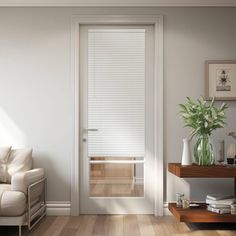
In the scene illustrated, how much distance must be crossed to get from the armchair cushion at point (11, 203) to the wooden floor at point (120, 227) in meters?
0.35

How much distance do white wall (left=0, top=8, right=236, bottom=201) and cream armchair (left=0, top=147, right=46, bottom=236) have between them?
279mm

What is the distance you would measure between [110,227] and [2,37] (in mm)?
2403

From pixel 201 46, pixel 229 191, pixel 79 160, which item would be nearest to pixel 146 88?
pixel 201 46

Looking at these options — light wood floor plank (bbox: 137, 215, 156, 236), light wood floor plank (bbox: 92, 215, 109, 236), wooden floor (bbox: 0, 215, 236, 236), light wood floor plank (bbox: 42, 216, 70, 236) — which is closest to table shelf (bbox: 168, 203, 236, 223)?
wooden floor (bbox: 0, 215, 236, 236)

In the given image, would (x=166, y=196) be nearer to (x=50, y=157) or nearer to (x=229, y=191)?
(x=229, y=191)

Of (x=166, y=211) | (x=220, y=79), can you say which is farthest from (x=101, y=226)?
(x=220, y=79)

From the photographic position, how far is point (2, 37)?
179 inches

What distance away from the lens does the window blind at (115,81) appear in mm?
4582

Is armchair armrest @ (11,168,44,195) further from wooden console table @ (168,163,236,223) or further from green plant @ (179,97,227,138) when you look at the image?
green plant @ (179,97,227,138)

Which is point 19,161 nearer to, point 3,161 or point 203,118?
point 3,161

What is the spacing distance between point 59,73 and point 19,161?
1.08 meters

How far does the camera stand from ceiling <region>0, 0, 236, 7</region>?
14.4 ft

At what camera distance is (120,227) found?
395 cm

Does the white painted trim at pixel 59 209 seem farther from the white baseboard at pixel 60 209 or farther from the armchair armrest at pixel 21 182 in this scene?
the armchair armrest at pixel 21 182
